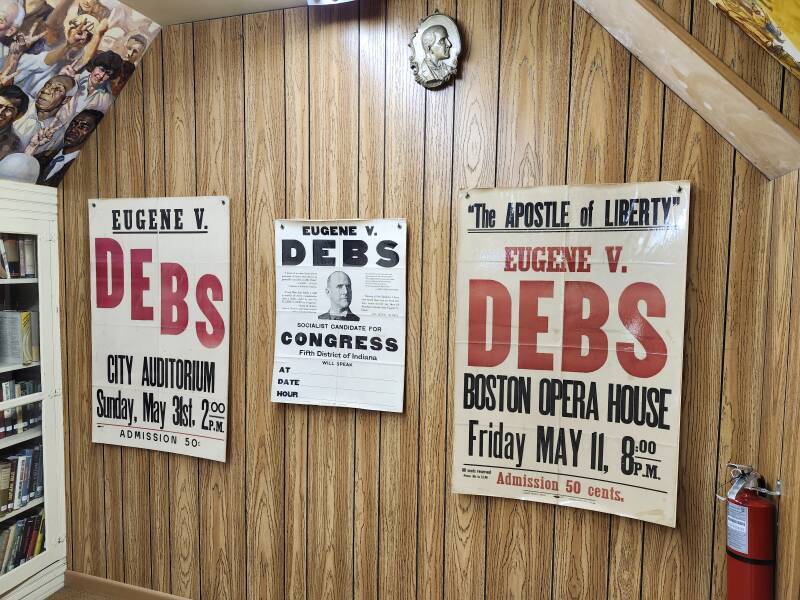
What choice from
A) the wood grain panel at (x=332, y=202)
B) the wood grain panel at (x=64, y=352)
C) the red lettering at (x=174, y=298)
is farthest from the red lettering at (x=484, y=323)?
the wood grain panel at (x=64, y=352)

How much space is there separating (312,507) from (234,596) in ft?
1.90

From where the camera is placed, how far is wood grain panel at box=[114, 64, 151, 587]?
2297 millimetres

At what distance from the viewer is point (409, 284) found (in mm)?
1955

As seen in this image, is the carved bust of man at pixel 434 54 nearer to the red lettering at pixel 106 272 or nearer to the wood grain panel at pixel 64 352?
the red lettering at pixel 106 272

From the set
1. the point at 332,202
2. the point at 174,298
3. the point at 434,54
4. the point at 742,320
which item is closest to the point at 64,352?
the point at 174,298

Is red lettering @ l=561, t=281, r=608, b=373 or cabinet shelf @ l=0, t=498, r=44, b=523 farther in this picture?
cabinet shelf @ l=0, t=498, r=44, b=523

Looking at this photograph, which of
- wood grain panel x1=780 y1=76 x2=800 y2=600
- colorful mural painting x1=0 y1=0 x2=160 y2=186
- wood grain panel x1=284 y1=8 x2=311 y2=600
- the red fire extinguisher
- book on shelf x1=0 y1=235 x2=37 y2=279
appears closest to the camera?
wood grain panel x1=780 y1=76 x2=800 y2=600

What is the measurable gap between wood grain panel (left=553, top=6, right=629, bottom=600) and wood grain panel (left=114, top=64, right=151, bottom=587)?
181 centimetres

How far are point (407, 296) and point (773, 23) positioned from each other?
129 centimetres

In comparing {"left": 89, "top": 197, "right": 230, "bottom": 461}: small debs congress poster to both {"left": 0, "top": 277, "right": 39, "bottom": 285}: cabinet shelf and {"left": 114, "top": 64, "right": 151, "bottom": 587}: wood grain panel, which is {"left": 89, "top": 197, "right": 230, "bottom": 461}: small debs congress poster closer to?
{"left": 114, "top": 64, "right": 151, "bottom": 587}: wood grain panel

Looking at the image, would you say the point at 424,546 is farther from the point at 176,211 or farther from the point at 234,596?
the point at 176,211

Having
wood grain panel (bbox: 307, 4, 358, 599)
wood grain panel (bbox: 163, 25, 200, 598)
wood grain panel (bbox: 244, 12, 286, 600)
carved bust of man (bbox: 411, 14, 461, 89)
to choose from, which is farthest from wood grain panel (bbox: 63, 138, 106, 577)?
carved bust of man (bbox: 411, 14, 461, 89)

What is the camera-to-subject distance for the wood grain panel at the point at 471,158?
6.00 feet

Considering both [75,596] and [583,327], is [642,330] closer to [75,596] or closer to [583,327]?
[583,327]
